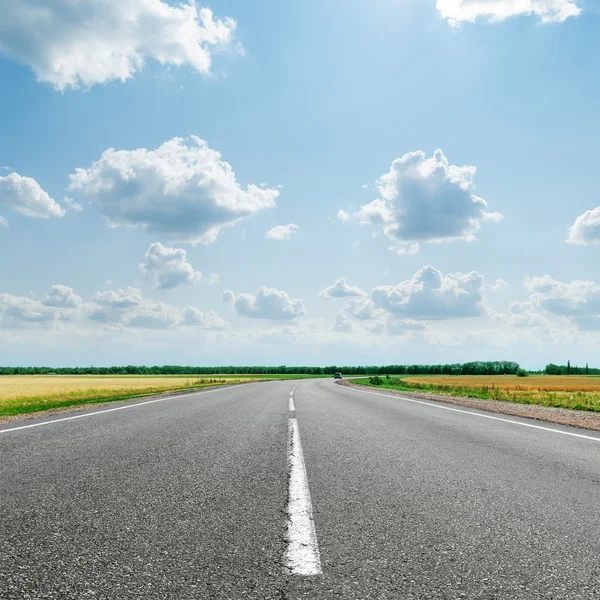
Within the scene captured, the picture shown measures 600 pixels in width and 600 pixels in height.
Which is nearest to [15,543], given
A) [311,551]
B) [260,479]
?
[311,551]

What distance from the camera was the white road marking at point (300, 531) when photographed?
8.69 feet

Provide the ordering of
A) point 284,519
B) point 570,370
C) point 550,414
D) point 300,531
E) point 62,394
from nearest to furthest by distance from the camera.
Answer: point 300,531 < point 284,519 < point 550,414 < point 62,394 < point 570,370

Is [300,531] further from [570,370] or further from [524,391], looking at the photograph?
[570,370]

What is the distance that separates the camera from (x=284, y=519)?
11.4 ft

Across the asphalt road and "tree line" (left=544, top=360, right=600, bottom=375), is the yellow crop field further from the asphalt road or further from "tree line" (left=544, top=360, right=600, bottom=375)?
"tree line" (left=544, top=360, right=600, bottom=375)

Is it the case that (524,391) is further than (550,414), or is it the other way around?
(524,391)

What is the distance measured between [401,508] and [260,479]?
1510 millimetres

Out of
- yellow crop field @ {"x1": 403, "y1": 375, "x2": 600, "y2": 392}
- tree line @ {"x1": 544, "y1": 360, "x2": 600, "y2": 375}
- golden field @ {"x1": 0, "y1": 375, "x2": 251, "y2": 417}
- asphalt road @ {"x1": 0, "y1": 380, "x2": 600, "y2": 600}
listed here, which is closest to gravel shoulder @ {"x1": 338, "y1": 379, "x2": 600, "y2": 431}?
asphalt road @ {"x1": 0, "y1": 380, "x2": 600, "y2": 600}

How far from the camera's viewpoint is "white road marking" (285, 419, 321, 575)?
2648 millimetres

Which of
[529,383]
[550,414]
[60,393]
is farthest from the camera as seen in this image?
[529,383]

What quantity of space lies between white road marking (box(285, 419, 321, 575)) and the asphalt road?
0.05 meters

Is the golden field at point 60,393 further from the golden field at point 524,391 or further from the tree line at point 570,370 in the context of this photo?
the tree line at point 570,370

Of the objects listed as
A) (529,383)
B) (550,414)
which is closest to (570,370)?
(529,383)

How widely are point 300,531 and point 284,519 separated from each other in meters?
0.29
